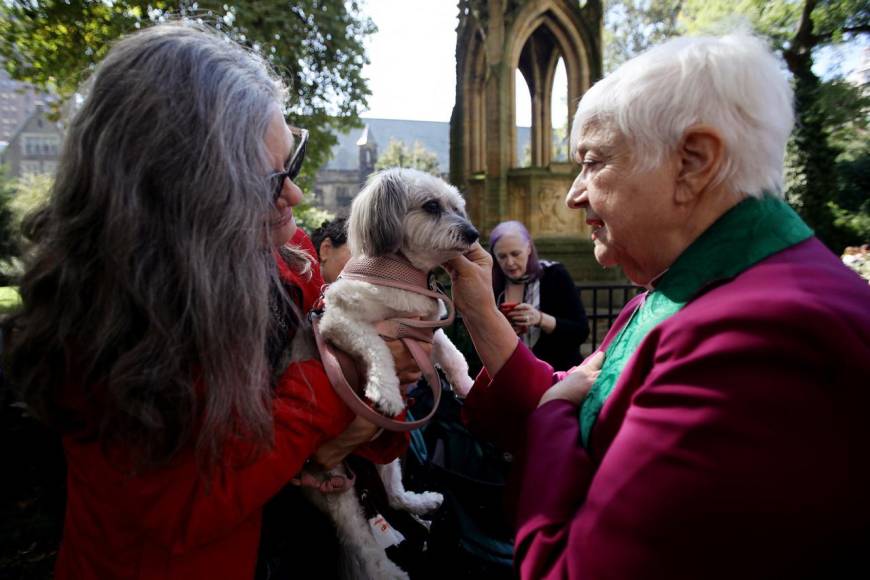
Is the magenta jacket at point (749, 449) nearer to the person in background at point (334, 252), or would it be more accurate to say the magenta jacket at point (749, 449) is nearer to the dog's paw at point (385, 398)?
the dog's paw at point (385, 398)

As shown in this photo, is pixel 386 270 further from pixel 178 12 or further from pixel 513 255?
pixel 178 12

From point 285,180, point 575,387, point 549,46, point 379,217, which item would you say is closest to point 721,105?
point 575,387

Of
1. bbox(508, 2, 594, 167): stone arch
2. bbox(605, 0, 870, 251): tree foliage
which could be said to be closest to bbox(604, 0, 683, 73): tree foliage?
bbox(605, 0, 870, 251): tree foliage

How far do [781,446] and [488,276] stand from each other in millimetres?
1290

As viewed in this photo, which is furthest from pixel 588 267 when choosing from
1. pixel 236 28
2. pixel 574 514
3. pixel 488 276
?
pixel 574 514

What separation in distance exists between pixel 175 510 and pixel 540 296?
11.7ft

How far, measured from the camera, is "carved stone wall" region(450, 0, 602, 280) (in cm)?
1121

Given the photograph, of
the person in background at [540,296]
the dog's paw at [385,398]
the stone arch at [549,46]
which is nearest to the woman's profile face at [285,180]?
the dog's paw at [385,398]

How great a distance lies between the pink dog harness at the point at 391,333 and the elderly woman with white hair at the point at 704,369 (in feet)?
1.50

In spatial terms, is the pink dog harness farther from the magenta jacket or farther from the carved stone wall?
the carved stone wall

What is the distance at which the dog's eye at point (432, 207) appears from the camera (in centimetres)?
254

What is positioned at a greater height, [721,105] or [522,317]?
[721,105]

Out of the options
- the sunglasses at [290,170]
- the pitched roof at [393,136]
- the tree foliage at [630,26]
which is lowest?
the sunglasses at [290,170]

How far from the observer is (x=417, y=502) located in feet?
8.18
